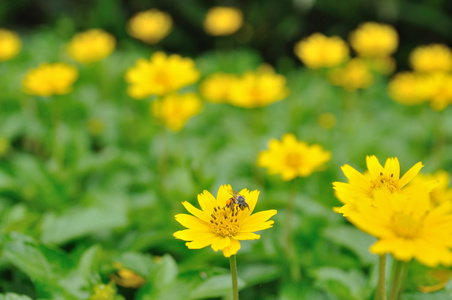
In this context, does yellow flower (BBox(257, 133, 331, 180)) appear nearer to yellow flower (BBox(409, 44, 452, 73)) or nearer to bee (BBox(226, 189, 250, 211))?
bee (BBox(226, 189, 250, 211))

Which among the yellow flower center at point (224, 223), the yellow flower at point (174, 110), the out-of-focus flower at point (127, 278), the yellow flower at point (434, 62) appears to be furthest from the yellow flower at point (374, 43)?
the yellow flower center at point (224, 223)

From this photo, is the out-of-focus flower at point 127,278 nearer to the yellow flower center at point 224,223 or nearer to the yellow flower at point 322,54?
the yellow flower center at point 224,223

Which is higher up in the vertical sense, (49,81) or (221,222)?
(49,81)

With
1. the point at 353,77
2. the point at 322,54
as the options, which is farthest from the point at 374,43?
the point at 322,54

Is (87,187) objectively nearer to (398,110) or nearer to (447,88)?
(447,88)

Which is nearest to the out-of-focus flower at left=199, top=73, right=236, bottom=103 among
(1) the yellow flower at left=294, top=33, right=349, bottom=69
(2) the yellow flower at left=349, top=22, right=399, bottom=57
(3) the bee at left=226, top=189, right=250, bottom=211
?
(1) the yellow flower at left=294, top=33, right=349, bottom=69

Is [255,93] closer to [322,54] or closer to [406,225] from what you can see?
[322,54]
